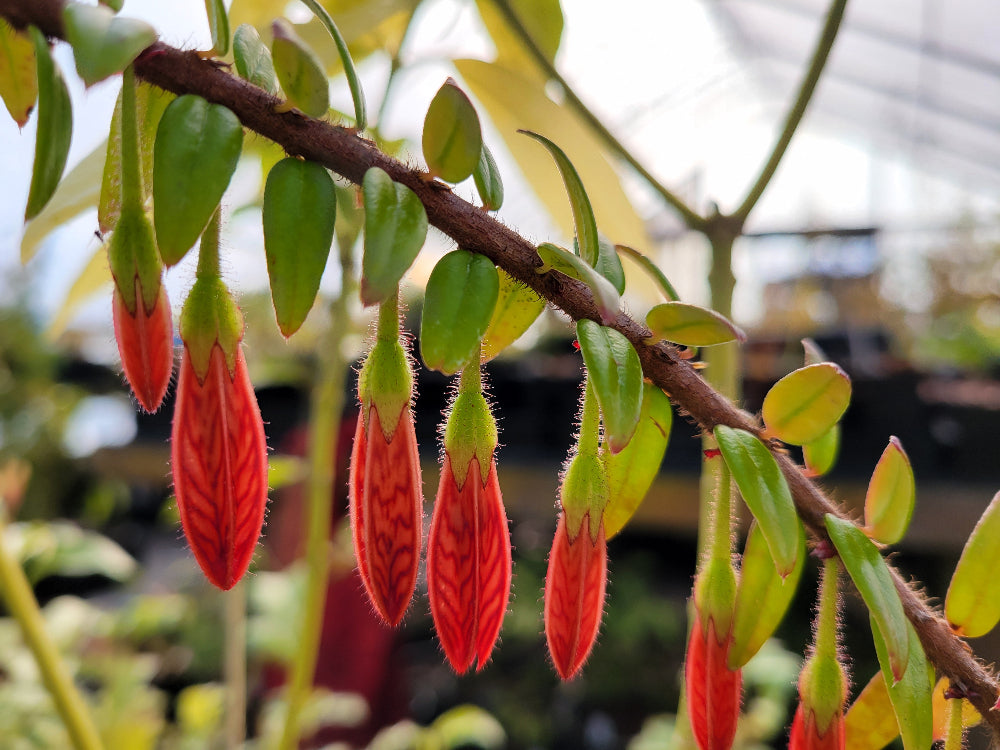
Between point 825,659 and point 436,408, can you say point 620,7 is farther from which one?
point 825,659

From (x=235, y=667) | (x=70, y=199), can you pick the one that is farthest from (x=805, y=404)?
(x=235, y=667)

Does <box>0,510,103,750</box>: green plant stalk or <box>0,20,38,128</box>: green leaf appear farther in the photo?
<box>0,510,103,750</box>: green plant stalk

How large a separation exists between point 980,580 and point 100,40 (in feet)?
0.88

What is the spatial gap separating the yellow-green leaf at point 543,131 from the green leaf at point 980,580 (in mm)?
197

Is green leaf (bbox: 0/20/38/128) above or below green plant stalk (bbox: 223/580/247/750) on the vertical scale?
above

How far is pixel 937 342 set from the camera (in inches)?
89.8

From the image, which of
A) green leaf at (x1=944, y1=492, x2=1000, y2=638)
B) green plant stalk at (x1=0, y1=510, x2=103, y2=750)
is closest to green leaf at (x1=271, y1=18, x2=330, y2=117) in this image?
green leaf at (x1=944, y1=492, x2=1000, y2=638)

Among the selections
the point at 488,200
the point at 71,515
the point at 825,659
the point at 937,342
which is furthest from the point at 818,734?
the point at 71,515

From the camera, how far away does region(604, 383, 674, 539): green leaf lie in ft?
0.70

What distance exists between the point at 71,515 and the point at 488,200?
2576 millimetres

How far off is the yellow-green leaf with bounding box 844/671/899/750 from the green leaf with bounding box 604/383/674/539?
0.32 feet

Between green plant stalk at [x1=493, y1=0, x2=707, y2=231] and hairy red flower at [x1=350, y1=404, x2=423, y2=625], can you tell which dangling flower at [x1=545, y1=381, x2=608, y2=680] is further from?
green plant stalk at [x1=493, y1=0, x2=707, y2=231]

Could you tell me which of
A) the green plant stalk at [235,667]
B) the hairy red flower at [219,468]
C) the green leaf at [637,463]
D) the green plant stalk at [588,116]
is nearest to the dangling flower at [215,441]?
the hairy red flower at [219,468]

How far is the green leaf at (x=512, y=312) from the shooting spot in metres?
0.21
